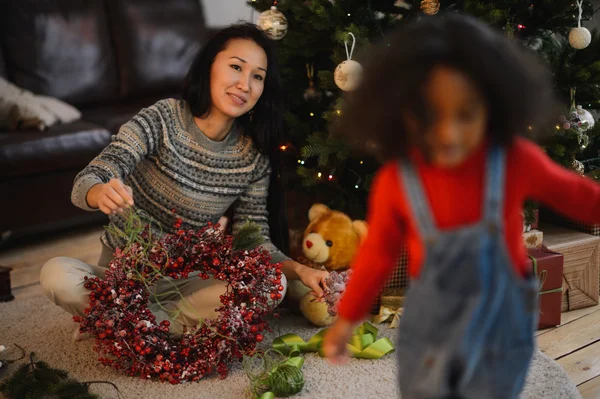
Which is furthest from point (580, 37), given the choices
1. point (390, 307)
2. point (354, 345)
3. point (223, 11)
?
point (223, 11)

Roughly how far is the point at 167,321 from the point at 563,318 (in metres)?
1.12

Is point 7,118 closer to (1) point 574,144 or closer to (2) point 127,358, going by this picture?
(2) point 127,358

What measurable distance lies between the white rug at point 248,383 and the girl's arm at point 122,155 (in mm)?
410

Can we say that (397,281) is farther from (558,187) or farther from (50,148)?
(50,148)

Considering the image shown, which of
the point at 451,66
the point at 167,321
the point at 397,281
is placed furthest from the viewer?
the point at 397,281

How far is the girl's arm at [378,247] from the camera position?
87 cm

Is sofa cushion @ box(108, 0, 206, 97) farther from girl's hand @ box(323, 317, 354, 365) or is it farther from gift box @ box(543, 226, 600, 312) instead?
girl's hand @ box(323, 317, 354, 365)

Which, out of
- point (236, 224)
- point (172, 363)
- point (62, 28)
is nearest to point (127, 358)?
point (172, 363)

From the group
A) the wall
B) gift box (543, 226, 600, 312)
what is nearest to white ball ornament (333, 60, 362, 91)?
gift box (543, 226, 600, 312)

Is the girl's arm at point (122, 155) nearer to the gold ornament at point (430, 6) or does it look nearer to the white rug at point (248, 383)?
the white rug at point (248, 383)

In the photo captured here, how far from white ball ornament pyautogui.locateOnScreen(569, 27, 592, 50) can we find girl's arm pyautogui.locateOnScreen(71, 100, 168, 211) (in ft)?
3.58

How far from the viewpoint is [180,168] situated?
184cm

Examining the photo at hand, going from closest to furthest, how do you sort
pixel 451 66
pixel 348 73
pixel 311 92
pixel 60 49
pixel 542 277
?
pixel 451 66, pixel 348 73, pixel 542 277, pixel 311 92, pixel 60 49

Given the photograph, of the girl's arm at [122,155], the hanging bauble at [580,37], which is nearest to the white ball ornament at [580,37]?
the hanging bauble at [580,37]
